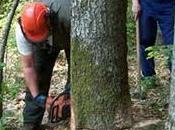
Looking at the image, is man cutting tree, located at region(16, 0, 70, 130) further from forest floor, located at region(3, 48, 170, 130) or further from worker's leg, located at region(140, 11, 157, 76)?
worker's leg, located at region(140, 11, 157, 76)

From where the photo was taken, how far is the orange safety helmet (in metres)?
4.18

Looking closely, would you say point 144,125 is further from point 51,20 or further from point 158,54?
point 51,20

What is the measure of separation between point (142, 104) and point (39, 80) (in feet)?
3.66

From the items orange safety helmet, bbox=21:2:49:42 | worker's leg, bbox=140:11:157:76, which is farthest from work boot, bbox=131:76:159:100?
orange safety helmet, bbox=21:2:49:42

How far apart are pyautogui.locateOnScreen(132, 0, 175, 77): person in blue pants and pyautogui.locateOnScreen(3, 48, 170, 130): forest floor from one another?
30cm

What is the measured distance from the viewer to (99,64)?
3953mm

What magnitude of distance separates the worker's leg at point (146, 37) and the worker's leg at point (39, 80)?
108 cm

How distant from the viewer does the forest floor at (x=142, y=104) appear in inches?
179

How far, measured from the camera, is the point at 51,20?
4348mm

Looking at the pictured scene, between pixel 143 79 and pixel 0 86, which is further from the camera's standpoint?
pixel 143 79

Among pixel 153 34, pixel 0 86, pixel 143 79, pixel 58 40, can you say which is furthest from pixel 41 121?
pixel 153 34

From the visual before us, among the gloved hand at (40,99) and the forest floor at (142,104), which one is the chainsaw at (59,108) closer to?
the forest floor at (142,104)

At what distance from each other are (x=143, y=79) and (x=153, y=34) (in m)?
0.50

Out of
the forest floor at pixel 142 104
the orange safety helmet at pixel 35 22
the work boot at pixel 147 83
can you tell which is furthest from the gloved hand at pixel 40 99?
the work boot at pixel 147 83
